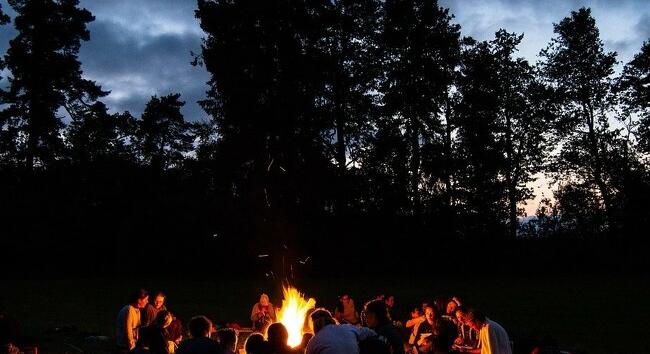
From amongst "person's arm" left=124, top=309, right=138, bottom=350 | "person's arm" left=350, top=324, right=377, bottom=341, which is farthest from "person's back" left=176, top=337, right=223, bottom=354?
"person's arm" left=124, top=309, right=138, bottom=350

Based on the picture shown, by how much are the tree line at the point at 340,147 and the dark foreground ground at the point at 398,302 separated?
11.8 feet

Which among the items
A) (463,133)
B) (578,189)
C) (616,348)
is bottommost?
(616,348)

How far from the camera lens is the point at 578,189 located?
3656 centimetres

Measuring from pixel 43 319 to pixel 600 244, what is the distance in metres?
28.4

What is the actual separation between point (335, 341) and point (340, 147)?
1157 inches

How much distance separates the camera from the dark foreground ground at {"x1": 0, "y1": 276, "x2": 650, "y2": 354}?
17016 mm

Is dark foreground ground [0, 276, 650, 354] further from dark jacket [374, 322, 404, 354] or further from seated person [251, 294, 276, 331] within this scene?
dark jacket [374, 322, 404, 354]

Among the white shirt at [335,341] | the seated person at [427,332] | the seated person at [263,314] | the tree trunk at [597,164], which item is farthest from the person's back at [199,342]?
the tree trunk at [597,164]

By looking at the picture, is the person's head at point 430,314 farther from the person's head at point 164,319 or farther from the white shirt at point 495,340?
the person's head at point 164,319

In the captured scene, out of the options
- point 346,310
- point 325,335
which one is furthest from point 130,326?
point 325,335

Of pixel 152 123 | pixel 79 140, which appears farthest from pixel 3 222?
pixel 152 123

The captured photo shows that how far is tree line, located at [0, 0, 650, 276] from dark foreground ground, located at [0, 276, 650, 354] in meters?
3.61

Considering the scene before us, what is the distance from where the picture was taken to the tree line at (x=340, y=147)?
3275 cm

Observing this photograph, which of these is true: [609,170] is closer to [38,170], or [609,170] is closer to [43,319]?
[43,319]
